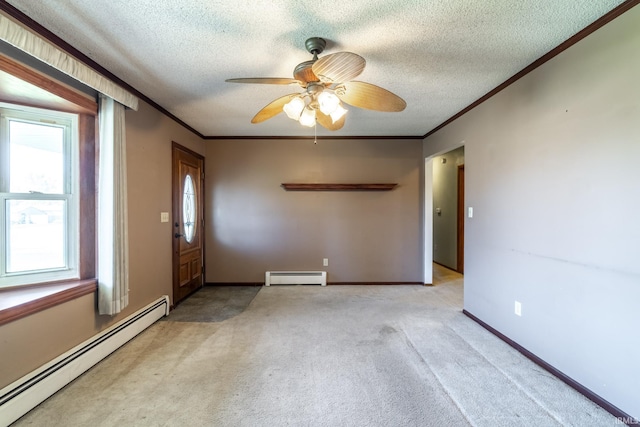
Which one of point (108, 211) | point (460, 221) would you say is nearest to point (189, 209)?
point (108, 211)

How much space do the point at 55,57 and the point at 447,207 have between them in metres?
6.08

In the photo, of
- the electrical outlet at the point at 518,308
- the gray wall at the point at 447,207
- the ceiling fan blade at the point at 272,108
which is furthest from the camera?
the gray wall at the point at 447,207

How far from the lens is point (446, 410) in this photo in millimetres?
1646

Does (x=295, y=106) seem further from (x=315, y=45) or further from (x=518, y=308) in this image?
(x=518, y=308)

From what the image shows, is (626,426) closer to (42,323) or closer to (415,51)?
(415,51)

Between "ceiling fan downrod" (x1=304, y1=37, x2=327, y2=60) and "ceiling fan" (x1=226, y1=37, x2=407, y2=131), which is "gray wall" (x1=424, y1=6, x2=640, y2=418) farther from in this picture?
"ceiling fan downrod" (x1=304, y1=37, x2=327, y2=60)

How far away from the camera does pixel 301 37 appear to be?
1.83 m

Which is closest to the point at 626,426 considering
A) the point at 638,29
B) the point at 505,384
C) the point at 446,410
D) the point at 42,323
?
the point at 505,384

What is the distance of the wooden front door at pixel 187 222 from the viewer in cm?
352

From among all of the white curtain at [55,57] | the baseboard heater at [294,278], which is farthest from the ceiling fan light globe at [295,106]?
the baseboard heater at [294,278]

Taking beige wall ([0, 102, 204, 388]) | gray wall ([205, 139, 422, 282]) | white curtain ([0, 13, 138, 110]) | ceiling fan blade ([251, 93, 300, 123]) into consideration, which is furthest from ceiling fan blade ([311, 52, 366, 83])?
gray wall ([205, 139, 422, 282])

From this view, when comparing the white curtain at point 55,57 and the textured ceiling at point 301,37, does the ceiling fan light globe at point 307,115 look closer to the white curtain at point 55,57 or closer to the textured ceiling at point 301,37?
the textured ceiling at point 301,37

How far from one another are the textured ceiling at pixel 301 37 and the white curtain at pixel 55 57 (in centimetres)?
15

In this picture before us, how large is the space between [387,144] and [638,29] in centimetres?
305
